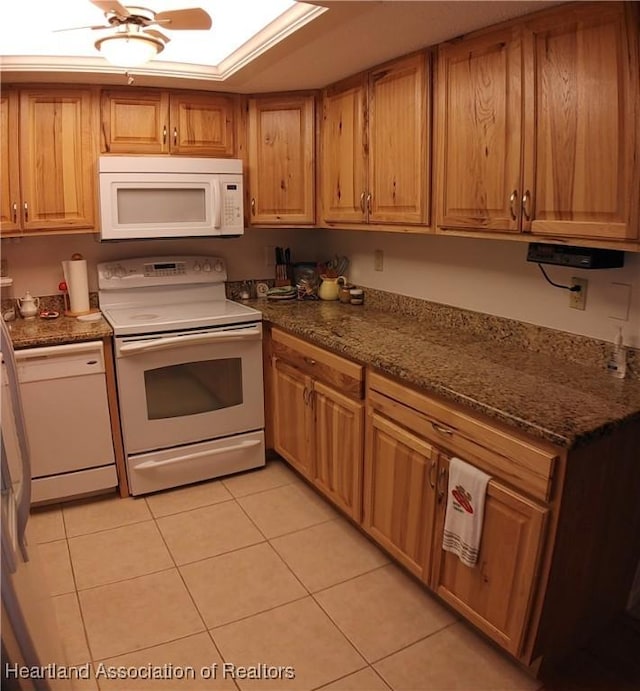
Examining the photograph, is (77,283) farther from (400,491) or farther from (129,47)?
(400,491)

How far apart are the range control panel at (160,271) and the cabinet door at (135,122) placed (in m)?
0.62

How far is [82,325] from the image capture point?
2816 mm

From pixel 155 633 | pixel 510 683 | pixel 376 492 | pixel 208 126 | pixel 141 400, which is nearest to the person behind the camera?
pixel 510 683

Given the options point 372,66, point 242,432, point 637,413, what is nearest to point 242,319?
point 242,432

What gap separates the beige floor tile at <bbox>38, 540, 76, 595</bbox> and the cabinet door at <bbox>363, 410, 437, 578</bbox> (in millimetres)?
1249

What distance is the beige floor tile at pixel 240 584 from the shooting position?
2117 millimetres

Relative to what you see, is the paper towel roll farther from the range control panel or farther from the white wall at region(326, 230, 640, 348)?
the white wall at region(326, 230, 640, 348)

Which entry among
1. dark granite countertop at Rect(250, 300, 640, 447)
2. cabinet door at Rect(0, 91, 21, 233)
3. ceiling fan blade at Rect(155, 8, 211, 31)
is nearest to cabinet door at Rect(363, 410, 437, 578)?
dark granite countertop at Rect(250, 300, 640, 447)

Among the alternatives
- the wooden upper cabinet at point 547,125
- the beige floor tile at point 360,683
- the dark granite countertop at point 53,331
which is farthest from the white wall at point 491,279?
the dark granite countertop at point 53,331

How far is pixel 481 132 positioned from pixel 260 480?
2.07m

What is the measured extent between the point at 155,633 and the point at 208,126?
2427mm

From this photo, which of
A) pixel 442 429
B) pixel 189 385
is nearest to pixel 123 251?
pixel 189 385

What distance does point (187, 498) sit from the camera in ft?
9.58

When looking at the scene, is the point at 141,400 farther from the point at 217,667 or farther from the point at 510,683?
the point at 510,683
